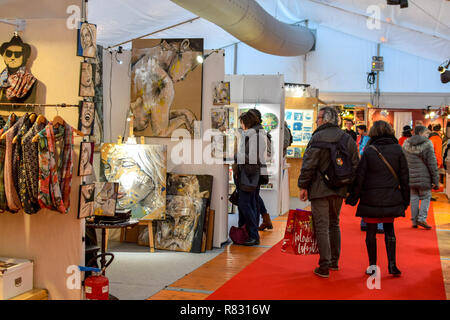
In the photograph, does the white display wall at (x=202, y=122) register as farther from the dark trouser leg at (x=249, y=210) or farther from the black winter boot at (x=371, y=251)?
the black winter boot at (x=371, y=251)

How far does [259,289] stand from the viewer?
439 centimetres

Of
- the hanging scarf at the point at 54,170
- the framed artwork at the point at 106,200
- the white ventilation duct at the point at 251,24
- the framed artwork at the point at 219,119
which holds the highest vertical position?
the white ventilation duct at the point at 251,24

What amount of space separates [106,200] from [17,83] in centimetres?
120

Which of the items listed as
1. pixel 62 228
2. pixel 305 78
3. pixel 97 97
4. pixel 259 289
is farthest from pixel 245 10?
pixel 305 78

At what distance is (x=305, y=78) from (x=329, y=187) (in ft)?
38.3

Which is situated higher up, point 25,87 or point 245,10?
point 245,10

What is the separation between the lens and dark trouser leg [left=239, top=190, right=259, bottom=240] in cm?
621

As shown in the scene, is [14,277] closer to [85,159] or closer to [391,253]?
[85,159]

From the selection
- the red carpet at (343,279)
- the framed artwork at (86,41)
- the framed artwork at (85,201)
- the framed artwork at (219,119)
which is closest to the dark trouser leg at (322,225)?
the red carpet at (343,279)

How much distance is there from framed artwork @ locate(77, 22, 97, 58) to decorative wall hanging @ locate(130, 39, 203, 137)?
261cm

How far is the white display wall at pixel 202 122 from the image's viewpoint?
6023 millimetres

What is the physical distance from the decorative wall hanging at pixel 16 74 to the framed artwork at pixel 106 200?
1.03 m

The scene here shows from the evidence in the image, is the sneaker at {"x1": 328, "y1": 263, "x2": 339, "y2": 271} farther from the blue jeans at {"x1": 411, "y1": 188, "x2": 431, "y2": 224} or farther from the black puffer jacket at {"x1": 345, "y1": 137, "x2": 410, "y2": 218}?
the blue jeans at {"x1": 411, "y1": 188, "x2": 431, "y2": 224}

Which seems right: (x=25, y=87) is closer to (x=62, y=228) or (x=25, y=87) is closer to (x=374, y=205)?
(x=62, y=228)
